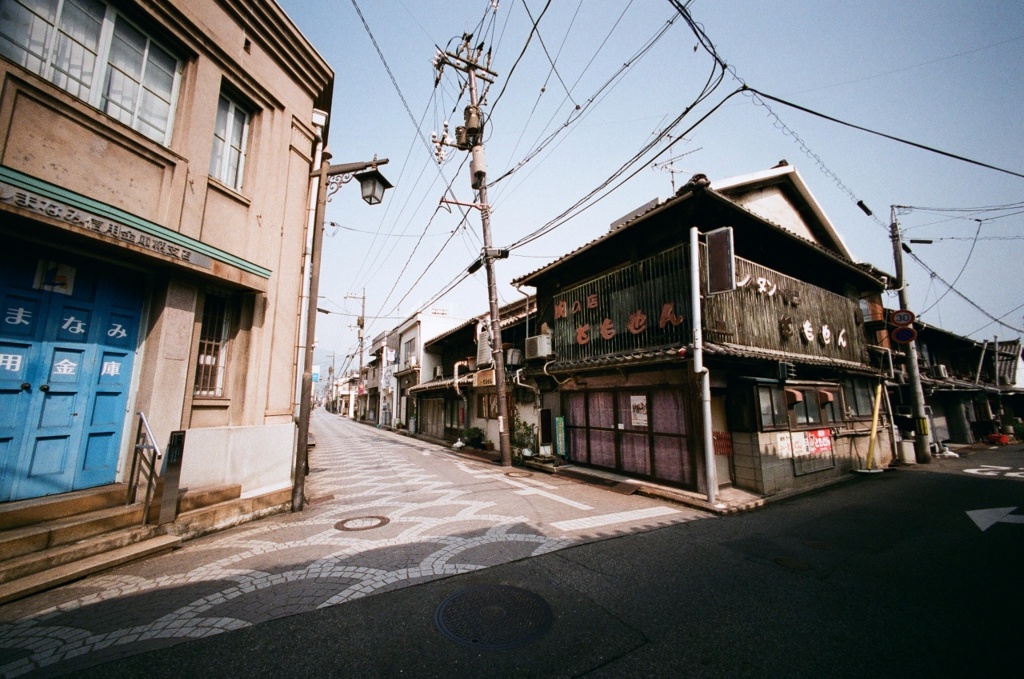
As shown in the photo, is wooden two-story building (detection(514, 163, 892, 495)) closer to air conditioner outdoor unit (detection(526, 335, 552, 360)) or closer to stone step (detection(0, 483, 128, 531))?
air conditioner outdoor unit (detection(526, 335, 552, 360))

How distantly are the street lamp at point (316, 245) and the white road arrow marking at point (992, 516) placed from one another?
13.2 m

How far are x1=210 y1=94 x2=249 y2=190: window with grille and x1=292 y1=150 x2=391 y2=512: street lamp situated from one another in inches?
59.7

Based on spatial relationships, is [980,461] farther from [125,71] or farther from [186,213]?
[125,71]

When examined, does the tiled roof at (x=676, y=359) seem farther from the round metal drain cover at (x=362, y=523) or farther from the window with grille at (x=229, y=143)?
the window with grille at (x=229, y=143)

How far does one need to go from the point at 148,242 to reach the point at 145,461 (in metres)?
3.47

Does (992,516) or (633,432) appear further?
(633,432)

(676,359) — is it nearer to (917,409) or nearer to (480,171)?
(480,171)

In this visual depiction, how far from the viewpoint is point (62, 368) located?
5.40 meters

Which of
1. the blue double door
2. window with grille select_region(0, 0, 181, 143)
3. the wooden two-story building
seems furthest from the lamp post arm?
the wooden two-story building

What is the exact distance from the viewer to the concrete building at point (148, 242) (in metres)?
5.00

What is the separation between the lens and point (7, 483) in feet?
15.9

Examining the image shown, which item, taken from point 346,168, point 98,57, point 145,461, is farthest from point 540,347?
point 98,57

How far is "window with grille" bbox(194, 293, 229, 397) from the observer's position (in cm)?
701

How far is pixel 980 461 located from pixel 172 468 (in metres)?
26.5
